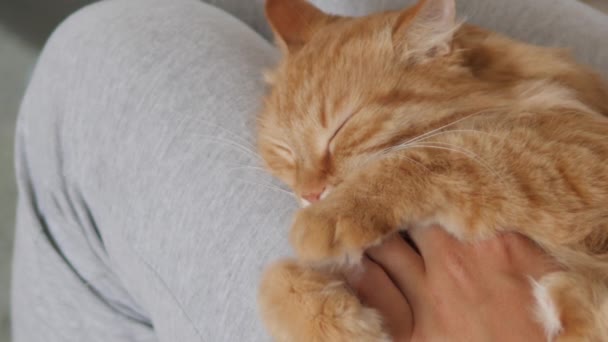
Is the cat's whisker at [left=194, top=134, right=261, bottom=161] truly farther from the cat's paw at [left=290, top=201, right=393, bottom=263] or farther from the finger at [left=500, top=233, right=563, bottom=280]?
the finger at [left=500, top=233, right=563, bottom=280]

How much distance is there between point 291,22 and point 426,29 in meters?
0.35

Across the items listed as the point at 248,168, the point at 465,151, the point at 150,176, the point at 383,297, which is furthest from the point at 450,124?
the point at 150,176

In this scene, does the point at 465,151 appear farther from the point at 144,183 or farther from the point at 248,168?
the point at 144,183

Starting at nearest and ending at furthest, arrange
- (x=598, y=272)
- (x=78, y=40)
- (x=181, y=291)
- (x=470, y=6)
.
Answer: (x=598, y=272) < (x=181, y=291) < (x=78, y=40) < (x=470, y=6)

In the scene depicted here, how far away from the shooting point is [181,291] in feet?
3.40

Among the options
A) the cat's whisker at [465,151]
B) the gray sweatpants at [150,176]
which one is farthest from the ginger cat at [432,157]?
the gray sweatpants at [150,176]

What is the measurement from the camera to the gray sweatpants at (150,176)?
1023 millimetres

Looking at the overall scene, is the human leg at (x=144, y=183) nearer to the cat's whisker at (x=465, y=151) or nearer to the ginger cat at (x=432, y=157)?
Answer: the ginger cat at (x=432, y=157)

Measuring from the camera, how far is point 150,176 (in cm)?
113

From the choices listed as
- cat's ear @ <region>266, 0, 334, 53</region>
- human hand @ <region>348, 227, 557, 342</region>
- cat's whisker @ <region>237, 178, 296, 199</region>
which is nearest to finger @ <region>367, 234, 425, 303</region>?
human hand @ <region>348, 227, 557, 342</region>

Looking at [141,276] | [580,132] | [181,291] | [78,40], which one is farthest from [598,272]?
[78,40]

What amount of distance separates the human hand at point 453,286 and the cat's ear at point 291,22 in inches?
19.3

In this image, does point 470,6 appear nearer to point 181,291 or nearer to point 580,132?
point 580,132

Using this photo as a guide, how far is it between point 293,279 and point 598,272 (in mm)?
429
